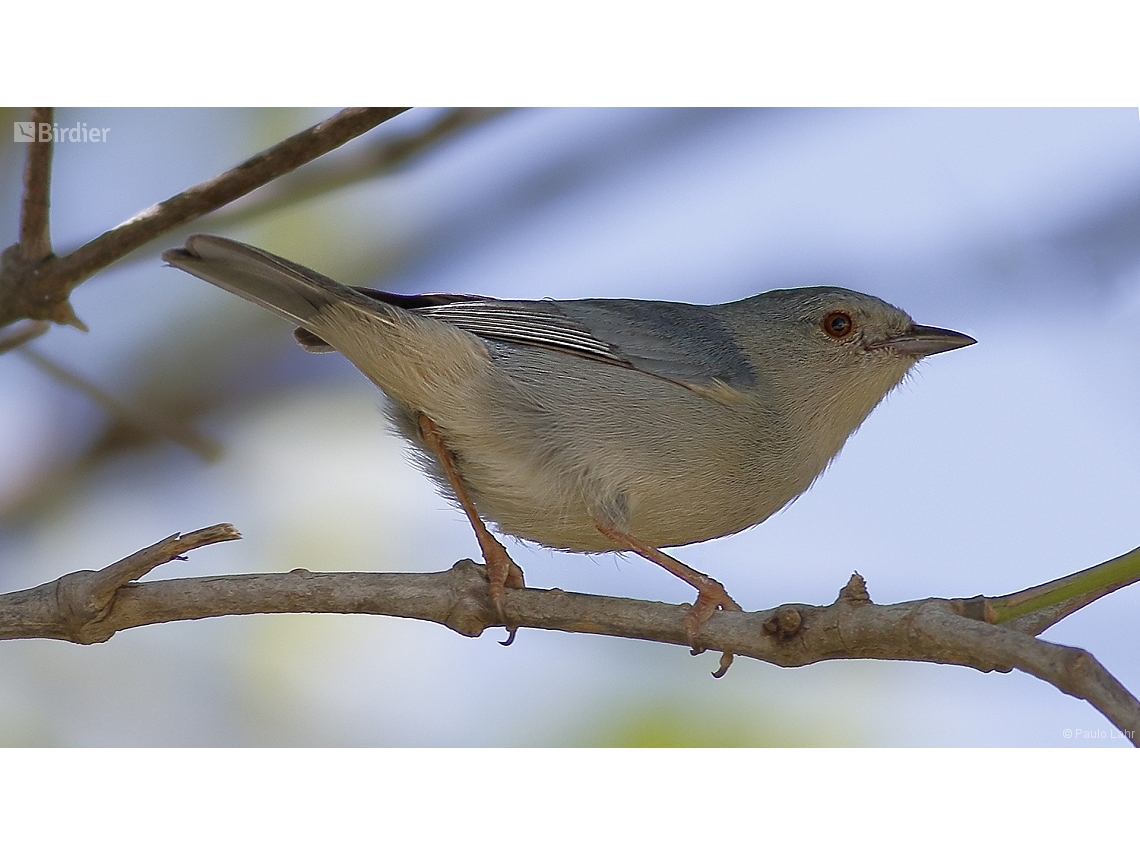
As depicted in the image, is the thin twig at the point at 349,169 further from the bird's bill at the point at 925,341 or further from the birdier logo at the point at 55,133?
the bird's bill at the point at 925,341

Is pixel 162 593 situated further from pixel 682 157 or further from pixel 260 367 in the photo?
pixel 682 157

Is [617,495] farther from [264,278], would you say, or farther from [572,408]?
[264,278]

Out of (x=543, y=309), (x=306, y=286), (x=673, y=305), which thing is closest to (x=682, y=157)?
(x=673, y=305)

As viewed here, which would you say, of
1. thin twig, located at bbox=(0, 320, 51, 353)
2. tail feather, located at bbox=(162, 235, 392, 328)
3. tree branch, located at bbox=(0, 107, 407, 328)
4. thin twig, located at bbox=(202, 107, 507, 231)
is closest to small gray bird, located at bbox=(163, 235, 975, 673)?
tail feather, located at bbox=(162, 235, 392, 328)

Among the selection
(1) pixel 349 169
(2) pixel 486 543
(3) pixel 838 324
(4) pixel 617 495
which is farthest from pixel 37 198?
(3) pixel 838 324

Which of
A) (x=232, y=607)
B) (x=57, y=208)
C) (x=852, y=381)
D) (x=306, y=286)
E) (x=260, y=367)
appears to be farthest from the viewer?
(x=260, y=367)

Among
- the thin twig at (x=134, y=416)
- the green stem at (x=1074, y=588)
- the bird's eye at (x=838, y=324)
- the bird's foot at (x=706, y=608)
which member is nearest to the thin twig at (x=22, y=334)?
the thin twig at (x=134, y=416)
